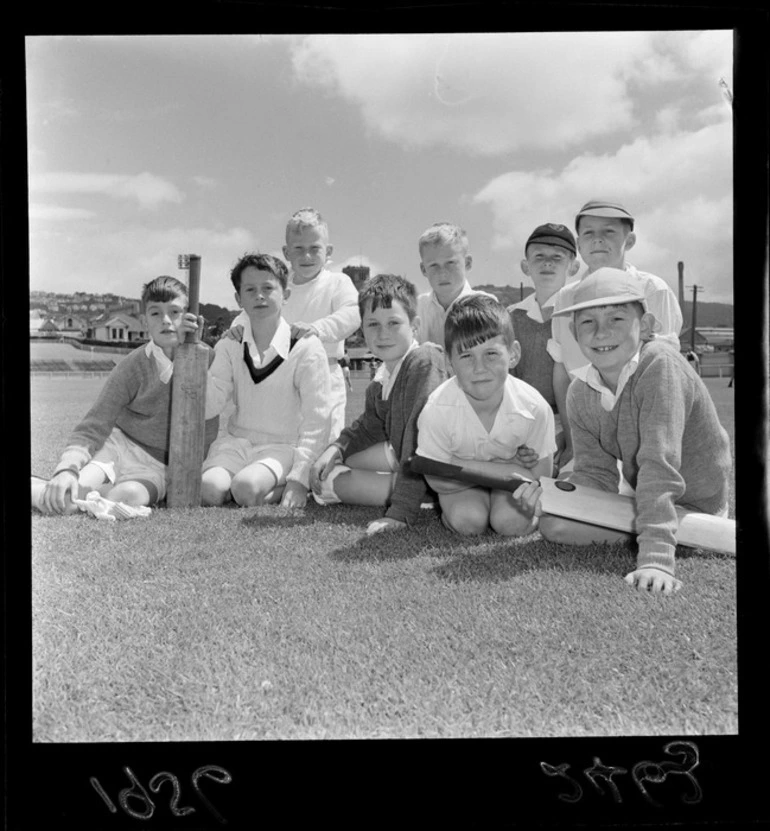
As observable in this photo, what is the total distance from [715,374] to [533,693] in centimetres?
107

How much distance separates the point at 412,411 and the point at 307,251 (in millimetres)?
795

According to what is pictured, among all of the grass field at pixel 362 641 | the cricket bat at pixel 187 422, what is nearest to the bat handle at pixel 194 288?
the cricket bat at pixel 187 422

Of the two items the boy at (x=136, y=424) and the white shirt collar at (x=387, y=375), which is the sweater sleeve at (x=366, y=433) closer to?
the white shirt collar at (x=387, y=375)

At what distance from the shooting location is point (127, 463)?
3.71 m

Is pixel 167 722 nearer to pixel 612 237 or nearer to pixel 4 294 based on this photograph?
pixel 4 294

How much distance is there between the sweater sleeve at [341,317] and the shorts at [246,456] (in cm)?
57

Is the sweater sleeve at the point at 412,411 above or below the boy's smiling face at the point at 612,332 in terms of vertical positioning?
below

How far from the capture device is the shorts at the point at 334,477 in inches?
144

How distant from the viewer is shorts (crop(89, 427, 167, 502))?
3.60 meters

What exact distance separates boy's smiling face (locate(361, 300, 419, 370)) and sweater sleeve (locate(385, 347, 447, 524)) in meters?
→ 0.10

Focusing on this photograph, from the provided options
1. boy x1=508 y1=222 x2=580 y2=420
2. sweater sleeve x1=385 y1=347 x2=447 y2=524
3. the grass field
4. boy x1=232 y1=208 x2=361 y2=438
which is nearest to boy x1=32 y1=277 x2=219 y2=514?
boy x1=232 y1=208 x2=361 y2=438

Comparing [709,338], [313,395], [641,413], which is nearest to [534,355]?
[641,413]

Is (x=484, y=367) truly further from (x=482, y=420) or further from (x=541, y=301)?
(x=541, y=301)

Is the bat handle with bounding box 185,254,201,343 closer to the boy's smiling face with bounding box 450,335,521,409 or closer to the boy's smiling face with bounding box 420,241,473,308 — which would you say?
the boy's smiling face with bounding box 420,241,473,308
